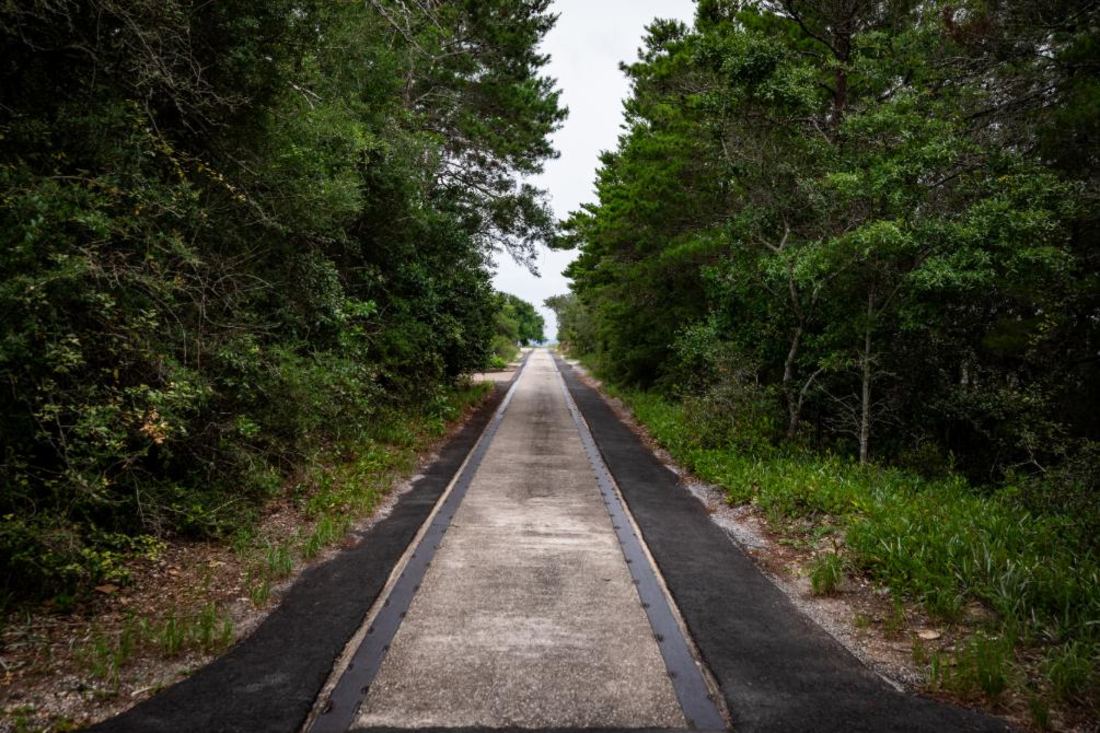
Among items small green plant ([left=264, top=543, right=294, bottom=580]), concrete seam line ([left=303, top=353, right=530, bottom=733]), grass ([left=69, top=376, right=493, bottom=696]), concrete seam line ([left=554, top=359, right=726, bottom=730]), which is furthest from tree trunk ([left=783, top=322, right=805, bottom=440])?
small green plant ([left=264, top=543, right=294, bottom=580])

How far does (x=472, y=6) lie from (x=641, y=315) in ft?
31.3

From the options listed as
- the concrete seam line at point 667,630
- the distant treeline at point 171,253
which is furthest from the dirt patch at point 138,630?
the concrete seam line at point 667,630

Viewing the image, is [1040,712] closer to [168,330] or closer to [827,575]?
[827,575]

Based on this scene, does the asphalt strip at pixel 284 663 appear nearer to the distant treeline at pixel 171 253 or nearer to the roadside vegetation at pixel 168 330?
the roadside vegetation at pixel 168 330

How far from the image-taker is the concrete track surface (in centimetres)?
321

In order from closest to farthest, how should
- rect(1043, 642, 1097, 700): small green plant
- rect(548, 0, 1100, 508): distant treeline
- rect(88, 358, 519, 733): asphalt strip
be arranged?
rect(88, 358, 519, 733): asphalt strip
rect(1043, 642, 1097, 700): small green plant
rect(548, 0, 1100, 508): distant treeline

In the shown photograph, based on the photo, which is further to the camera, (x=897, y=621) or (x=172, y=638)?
(x=897, y=621)

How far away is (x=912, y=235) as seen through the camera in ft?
26.5

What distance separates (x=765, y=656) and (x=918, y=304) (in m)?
6.84

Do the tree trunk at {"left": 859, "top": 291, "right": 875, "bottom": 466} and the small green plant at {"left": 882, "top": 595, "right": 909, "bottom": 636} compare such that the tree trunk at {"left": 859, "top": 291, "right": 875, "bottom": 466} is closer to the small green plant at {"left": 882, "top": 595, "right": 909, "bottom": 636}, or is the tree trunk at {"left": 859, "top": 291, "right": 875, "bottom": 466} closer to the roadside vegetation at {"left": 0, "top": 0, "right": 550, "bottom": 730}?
the small green plant at {"left": 882, "top": 595, "right": 909, "bottom": 636}

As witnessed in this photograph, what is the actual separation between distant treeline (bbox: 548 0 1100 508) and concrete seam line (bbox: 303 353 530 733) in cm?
598

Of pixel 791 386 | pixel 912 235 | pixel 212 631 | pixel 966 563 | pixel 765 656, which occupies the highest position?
pixel 912 235

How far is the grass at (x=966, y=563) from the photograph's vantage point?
3.61 metres

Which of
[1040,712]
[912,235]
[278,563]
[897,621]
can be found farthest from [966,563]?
[278,563]
